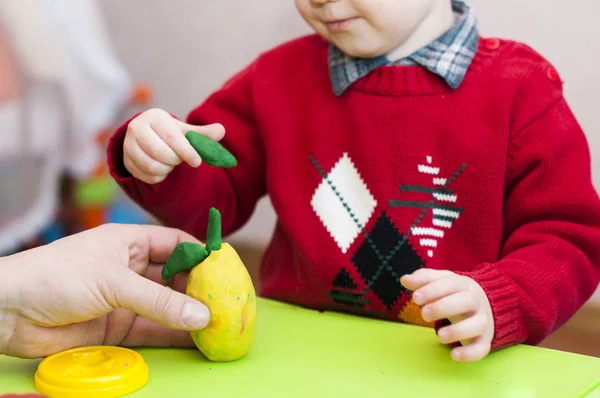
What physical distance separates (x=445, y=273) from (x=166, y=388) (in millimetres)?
228

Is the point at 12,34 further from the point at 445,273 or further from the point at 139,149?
the point at 445,273

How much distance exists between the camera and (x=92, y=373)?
0.58 metres

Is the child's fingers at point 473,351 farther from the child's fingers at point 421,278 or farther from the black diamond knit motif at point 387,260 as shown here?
the black diamond knit motif at point 387,260

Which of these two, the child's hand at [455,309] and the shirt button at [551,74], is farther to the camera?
the shirt button at [551,74]

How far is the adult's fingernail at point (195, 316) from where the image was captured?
0.61 meters

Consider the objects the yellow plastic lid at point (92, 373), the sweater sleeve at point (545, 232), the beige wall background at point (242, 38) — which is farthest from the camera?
the beige wall background at point (242, 38)

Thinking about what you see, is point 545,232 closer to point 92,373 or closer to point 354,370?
point 354,370

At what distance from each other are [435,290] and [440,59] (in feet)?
0.96

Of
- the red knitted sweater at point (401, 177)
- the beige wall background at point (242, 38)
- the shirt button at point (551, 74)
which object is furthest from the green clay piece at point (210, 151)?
the beige wall background at point (242, 38)

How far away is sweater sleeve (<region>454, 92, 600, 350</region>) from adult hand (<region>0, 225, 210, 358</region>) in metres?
0.26

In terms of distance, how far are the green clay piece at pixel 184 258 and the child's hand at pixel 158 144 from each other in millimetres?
100

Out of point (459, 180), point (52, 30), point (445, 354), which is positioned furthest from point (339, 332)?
point (52, 30)

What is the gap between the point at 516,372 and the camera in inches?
24.5

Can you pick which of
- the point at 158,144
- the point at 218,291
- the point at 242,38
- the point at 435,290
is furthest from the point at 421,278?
the point at 242,38
